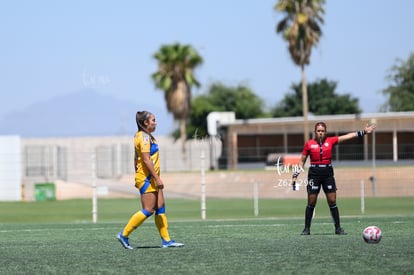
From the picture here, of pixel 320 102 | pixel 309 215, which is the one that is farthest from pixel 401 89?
pixel 309 215

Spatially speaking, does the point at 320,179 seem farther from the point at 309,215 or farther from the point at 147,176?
the point at 147,176

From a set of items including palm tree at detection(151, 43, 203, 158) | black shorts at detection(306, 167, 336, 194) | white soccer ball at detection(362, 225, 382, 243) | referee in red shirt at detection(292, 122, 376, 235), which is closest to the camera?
white soccer ball at detection(362, 225, 382, 243)

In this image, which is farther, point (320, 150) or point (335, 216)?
point (335, 216)

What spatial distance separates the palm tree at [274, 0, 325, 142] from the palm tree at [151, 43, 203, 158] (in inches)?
412

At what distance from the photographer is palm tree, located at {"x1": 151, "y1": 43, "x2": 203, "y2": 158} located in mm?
68125

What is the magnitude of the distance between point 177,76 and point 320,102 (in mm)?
39681

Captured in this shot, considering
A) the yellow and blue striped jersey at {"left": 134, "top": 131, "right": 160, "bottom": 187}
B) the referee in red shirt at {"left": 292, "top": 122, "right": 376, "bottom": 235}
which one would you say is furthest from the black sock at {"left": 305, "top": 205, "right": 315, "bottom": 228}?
the yellow and blue striped jersey at {"left": 134, "top": 131, "right": 160, "bottom": 187}

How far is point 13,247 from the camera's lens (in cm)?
1443

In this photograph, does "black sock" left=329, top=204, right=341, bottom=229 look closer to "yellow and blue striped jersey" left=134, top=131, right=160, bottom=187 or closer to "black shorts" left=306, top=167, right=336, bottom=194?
"black shorts" left=306, top=167, right=336, bottom=194

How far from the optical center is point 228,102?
352ft

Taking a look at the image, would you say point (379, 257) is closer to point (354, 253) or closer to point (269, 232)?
point (354, 253)

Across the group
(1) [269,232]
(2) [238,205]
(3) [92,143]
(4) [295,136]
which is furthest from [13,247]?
(3) [92,143]

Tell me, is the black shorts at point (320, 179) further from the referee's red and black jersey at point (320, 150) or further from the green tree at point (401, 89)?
the green tree at point (401, 89)

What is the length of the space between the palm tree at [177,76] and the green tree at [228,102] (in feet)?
90.6
